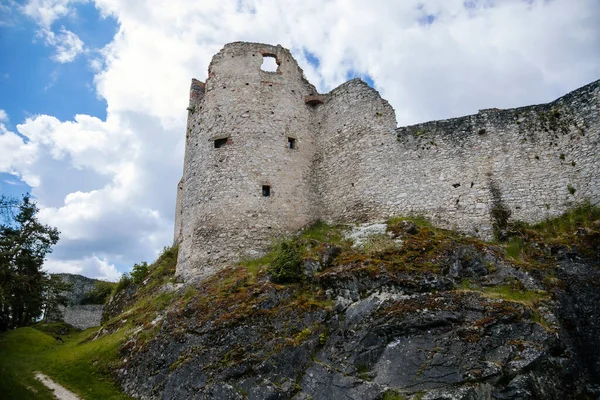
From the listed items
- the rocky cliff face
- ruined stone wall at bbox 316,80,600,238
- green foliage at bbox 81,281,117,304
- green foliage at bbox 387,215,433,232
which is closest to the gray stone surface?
green foliage at bbox 81,281,117,304

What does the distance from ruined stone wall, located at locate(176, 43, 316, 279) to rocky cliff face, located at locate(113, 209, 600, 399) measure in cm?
341

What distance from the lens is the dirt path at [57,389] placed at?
619 inches

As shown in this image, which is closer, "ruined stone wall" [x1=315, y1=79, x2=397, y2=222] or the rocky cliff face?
the rocky cliff face

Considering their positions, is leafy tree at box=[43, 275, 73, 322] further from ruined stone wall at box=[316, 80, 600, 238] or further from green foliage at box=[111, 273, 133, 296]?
ruined stone wall at box=[316, 80, 600, 238]

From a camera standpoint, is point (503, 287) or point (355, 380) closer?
point (355, 380)

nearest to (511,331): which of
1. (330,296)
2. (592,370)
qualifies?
(592,370)

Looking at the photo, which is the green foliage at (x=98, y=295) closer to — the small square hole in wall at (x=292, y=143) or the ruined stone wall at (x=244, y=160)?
the ruined stone wall at (x=244, y=160)

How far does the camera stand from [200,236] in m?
21.3

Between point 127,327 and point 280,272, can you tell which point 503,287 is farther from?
point 127,327

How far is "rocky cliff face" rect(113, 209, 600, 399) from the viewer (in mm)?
11742

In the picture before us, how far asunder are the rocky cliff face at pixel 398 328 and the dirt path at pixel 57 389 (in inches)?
68.2

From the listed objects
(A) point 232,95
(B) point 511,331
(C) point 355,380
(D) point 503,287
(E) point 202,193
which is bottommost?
(C) point 355,380

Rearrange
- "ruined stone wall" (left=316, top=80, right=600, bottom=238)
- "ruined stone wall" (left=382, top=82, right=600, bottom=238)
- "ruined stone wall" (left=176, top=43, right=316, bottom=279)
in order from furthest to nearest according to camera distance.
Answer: "ruined stone wall" (left=176, top=43, right=316, bottom=279) → "ruined stone wall" (left=316, top=80, right=600, bottom=238) → "ruined stone wall" (left=382, top=82, right=600, bottom=238)

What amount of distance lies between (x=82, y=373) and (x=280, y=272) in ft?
27.9
